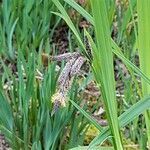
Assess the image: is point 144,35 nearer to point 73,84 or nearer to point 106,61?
point 106,61

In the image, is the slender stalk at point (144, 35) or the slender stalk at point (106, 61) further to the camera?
the slender stalk at point (144, 35)

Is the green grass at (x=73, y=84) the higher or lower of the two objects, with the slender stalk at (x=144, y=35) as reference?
lower

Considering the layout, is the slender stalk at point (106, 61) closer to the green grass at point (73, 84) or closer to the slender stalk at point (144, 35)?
the green grass at point (73, 84)

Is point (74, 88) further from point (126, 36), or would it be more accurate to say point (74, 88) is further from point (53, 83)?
point (126, 36)

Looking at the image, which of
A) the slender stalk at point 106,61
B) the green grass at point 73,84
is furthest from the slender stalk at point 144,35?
the slender stalk at point 106,61

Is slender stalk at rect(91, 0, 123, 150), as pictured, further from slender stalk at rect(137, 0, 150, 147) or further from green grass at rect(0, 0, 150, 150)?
slender stalk at rect(137, 0, 150, 147)

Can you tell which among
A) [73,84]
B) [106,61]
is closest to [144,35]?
[106,61]

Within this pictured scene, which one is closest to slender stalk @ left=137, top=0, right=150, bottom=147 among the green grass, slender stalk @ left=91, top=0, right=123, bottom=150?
the green grass

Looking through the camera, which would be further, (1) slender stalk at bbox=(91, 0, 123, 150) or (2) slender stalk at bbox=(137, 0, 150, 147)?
(2) slender stalk at bbox=(137, 0, 150, 147)

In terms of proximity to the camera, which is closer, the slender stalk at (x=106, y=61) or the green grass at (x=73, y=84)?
the slender stalk at (x=106, y=61)
